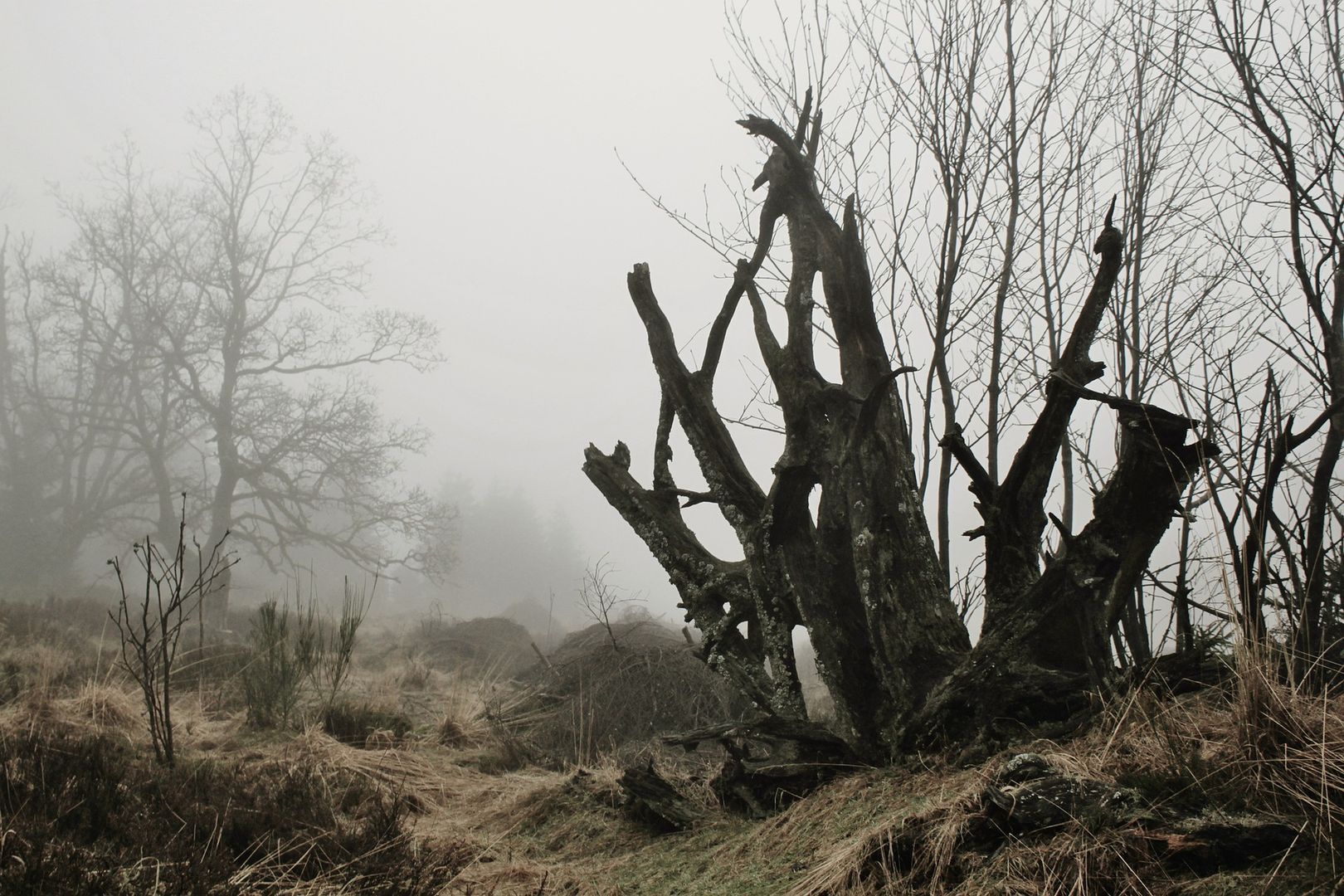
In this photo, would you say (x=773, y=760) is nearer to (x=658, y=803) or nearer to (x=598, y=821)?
(x=658, y=803)

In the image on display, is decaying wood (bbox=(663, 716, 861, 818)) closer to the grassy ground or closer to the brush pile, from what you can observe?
the grassy ground

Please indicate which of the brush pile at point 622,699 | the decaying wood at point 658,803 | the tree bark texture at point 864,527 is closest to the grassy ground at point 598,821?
the decaying wood at point 658,803

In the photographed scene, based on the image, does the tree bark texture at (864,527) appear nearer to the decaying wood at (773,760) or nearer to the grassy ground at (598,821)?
the decaying wood at (773,760)

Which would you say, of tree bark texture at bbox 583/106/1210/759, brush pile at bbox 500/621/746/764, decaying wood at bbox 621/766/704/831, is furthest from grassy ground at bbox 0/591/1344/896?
brush pile at bbox 500/621/746/764

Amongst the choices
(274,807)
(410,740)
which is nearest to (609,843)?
(274,807)

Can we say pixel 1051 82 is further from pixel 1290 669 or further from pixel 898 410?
pixel 1290 669

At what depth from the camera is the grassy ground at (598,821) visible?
5.46 feet

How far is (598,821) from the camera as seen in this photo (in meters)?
3.68

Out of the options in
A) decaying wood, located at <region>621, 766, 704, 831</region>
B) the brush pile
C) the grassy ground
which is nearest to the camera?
the grassy ground

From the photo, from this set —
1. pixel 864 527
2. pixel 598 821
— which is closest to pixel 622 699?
pixel 598 821

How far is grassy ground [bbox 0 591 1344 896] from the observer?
166 cm

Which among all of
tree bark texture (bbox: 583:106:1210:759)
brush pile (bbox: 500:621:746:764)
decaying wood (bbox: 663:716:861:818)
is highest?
tree bark texture (bbox: 583:106:1210:759)

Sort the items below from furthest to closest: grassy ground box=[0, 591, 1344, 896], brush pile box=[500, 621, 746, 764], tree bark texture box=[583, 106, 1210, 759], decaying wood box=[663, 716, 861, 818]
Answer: brush pile box=[500, 621, 746, 764], decaying wood box=[663, 716, 861, 818], tree bark texture box=[583, 106, 1210, 759], grassy ground box=[0, 591, 1344, 896]

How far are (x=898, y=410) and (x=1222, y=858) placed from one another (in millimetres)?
2299
